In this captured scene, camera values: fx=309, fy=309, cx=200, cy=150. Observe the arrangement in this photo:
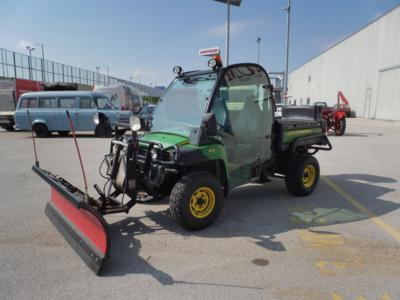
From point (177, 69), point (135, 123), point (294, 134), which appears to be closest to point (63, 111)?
point (177, 69)

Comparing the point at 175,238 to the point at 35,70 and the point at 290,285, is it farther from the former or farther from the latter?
the point at 35,70

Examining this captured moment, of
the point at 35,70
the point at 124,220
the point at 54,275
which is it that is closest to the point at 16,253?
the point at 54,275

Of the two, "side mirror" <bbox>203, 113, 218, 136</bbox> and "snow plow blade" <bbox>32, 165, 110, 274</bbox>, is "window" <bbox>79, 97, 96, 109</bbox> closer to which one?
"snow plow blade" <bbox>32, 165, 110, 274</bbox>

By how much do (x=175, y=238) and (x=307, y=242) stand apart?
1.64 meters

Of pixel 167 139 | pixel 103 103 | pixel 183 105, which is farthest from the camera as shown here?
pixel 103 103

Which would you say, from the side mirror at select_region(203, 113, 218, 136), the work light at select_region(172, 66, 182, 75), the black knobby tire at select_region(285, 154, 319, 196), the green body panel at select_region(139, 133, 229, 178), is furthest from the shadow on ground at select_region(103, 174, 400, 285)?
the work light at select_region(172, 66, 182, 75)

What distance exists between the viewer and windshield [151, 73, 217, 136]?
4316 mm

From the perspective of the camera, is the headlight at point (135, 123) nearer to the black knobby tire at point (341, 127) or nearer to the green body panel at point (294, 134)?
the green body panel at point (294, 134)

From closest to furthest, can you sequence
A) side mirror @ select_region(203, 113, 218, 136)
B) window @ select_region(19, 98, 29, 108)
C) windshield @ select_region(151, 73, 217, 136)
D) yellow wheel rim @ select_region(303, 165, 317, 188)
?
side mirror @ select_region(203, 113, 218, 136) < windshield @ select_region(151, 73, 217, 136) < yellow wheel rim @ select_region(303, 165, 317, 188) < window @ select_region(19, 98, 29, 108)

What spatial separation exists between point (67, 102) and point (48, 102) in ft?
3.04

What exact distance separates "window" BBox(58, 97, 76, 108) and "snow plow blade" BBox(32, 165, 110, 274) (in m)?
12.2

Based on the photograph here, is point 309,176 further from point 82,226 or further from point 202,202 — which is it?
point 82,226

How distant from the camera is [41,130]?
15.6 meters

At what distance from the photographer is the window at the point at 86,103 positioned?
15.3 m
